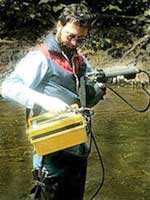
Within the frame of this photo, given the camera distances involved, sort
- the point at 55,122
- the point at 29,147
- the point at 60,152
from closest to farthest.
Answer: the point at 55,122
the point at 60,152
the point at 29,147

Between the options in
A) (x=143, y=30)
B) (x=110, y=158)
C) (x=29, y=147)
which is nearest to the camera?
(x=110, y=158)

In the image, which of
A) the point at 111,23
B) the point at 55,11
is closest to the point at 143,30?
the point at 111,23

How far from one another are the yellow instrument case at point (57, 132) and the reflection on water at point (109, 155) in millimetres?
2385

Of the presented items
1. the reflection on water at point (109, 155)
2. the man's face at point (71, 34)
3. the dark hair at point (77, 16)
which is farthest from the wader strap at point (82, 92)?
the reflection on water at point (109, 155)

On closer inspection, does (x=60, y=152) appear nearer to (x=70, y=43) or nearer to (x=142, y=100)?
(x=70, y=43)

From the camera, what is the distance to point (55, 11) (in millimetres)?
17047

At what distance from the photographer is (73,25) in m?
3.38

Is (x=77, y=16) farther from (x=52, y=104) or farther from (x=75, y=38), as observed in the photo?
(x=52, y=104)

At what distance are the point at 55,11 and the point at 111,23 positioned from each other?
1.82 m

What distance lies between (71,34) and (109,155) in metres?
3.99

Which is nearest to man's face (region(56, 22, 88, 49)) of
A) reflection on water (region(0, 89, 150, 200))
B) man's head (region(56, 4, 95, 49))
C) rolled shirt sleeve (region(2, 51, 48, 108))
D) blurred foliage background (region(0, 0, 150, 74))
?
man's head (region(56, 4, 95, 49))

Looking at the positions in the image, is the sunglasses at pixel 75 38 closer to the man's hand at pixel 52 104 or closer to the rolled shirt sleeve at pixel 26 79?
the rolled shirt sleeve at pixel 26 79

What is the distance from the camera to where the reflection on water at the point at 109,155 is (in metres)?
Result: 5.87

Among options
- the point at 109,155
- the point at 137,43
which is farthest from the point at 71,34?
the point at 137,43
